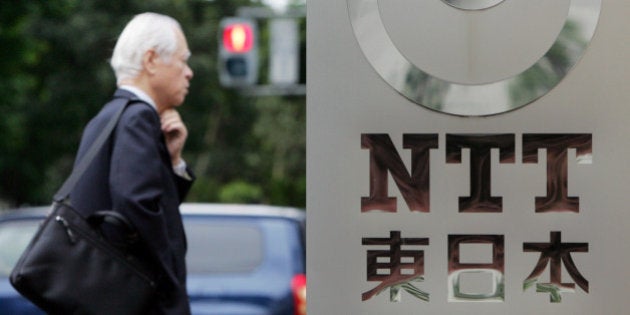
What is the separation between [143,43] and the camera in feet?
13.5

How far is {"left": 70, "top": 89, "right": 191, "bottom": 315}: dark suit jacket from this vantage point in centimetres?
369

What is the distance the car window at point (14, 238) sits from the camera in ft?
29.2

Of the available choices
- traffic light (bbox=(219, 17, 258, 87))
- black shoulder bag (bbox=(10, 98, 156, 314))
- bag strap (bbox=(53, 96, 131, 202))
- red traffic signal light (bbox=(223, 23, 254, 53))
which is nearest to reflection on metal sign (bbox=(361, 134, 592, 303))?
black shoulder bag (bbox=(10, 98, 156, 314))

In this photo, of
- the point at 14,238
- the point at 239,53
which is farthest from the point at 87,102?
the point at 14,238

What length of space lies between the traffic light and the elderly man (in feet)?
46.1

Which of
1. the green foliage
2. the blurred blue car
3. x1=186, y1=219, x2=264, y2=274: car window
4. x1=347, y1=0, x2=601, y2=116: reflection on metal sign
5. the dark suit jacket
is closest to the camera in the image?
x1=347, y1=0, x2=601, y2=116: reflection on metal sign

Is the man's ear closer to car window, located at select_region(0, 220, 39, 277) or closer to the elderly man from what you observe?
the elderly man

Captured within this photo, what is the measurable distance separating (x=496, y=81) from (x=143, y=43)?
2.17 m

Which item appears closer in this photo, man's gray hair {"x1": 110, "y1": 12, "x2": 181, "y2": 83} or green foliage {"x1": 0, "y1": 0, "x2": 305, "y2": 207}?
man's gray hair {"x1": 110, "y1": 12, "x2": 181, "y2": 83}

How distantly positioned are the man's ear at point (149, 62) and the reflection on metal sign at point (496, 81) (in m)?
2.07

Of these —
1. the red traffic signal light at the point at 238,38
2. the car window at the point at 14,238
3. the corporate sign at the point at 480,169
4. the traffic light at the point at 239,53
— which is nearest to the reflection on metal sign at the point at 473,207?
the corporate sign at the point at 480,169

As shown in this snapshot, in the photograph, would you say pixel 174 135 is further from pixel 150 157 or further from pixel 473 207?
pixel 473 207

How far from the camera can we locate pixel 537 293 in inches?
83.2

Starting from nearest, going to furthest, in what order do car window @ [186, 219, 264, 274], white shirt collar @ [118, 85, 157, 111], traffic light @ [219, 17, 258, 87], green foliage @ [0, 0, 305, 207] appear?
white shirt collar @ [118, 85, 157, 111] → car window @ [186, 219, 264, 274] → traffic light @ [219, 17, 258, 87] → green foliage @ [0, 0, 305, 207]
